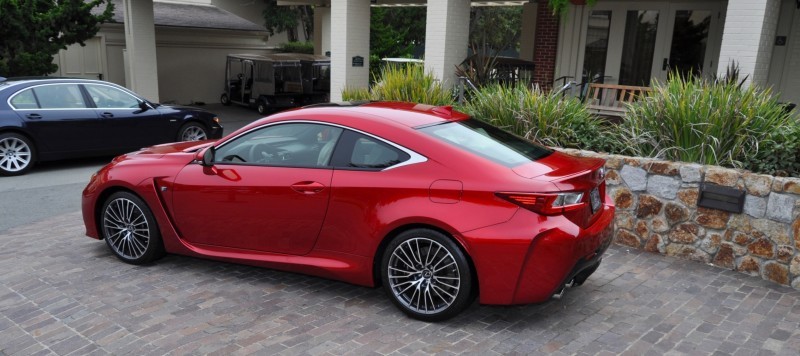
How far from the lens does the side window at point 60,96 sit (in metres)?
10.3

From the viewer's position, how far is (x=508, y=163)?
14.7 feet

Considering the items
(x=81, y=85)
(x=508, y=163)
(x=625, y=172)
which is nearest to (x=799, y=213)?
(x=625, y=172)

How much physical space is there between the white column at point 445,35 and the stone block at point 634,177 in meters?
6.12

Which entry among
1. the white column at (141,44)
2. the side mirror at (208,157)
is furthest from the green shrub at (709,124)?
the white column at (141,44)

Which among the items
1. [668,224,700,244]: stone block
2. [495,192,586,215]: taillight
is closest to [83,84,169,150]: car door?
[495,192,586,215]: taillight

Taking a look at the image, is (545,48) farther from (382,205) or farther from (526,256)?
(526,256)

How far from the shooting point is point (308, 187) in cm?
475

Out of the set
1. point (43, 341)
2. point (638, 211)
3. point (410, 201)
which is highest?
point (410, 201)

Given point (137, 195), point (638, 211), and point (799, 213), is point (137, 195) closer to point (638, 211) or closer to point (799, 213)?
point (638, 211)

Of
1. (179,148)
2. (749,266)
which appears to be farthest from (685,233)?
(179,148)

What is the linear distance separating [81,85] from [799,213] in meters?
10.3

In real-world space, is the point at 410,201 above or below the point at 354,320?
above

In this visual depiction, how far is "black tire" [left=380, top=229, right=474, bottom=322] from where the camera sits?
429 cm

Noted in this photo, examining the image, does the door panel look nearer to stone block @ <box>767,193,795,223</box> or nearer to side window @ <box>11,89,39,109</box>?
stone block @ <box>767,193,795,223</box>
